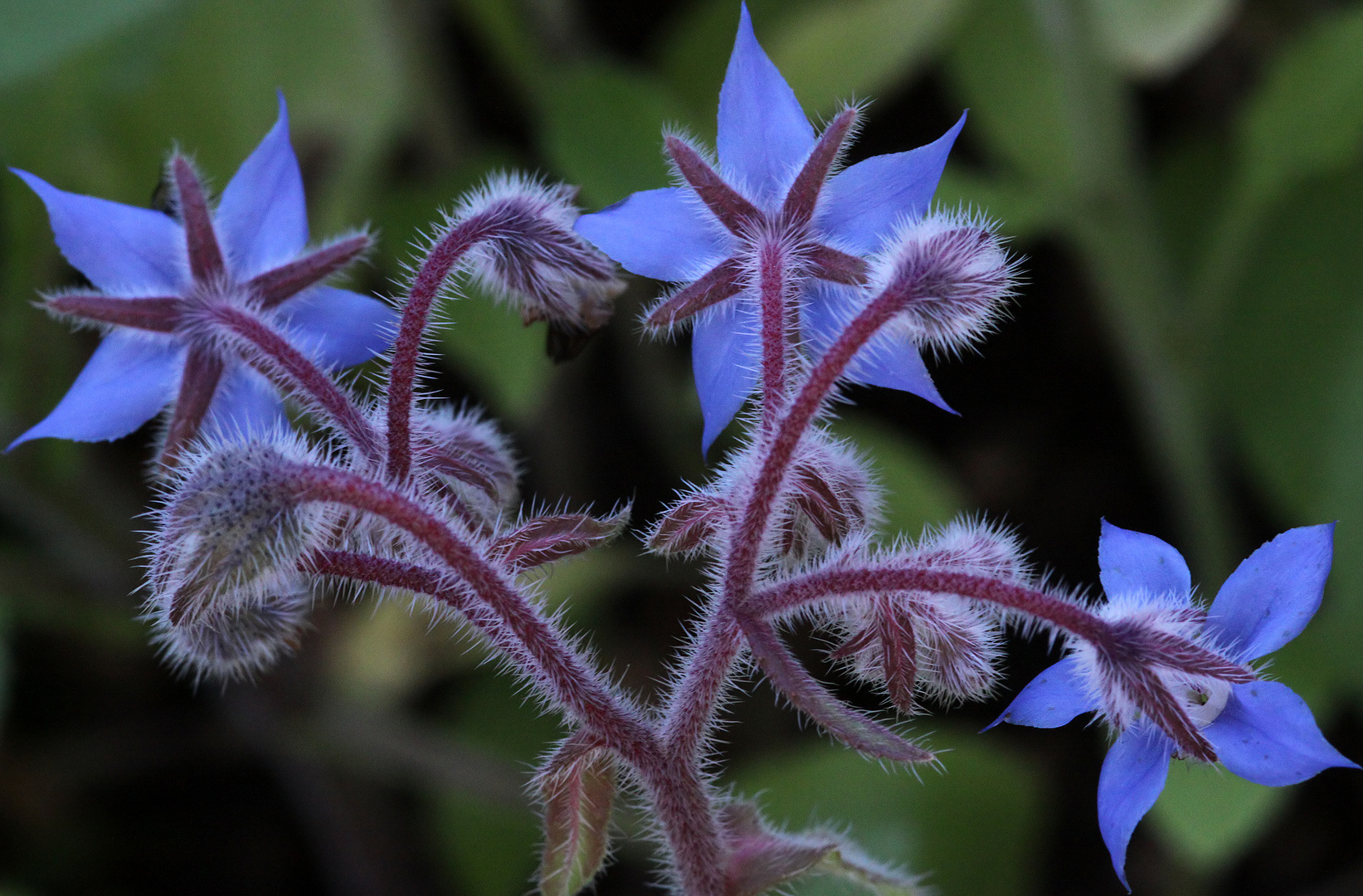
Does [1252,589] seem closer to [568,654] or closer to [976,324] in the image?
[976,324]

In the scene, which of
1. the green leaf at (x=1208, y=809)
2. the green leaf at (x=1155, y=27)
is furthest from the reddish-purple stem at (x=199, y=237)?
the green leaf at (x=1155, y=27)

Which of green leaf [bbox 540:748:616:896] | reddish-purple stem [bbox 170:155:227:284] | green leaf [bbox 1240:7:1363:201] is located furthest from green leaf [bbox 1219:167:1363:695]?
reddish-purple stem [bbox 170:155:227:284]

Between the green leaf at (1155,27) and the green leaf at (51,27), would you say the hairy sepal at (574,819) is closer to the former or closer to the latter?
the green leaf at (51,27)

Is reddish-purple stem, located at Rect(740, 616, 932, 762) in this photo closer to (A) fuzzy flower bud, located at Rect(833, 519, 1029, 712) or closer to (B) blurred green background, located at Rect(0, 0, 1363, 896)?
(A) fuzzy flower bud, located at Rect(833, 519, 1029, 712)

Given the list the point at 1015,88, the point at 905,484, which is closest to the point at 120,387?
the point at 905,484

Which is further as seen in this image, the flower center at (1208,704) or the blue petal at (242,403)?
the blue petal at (242,403)

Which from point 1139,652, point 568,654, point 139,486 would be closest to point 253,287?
point 568,654

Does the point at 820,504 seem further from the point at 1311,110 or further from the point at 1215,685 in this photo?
the point at 1311,110
